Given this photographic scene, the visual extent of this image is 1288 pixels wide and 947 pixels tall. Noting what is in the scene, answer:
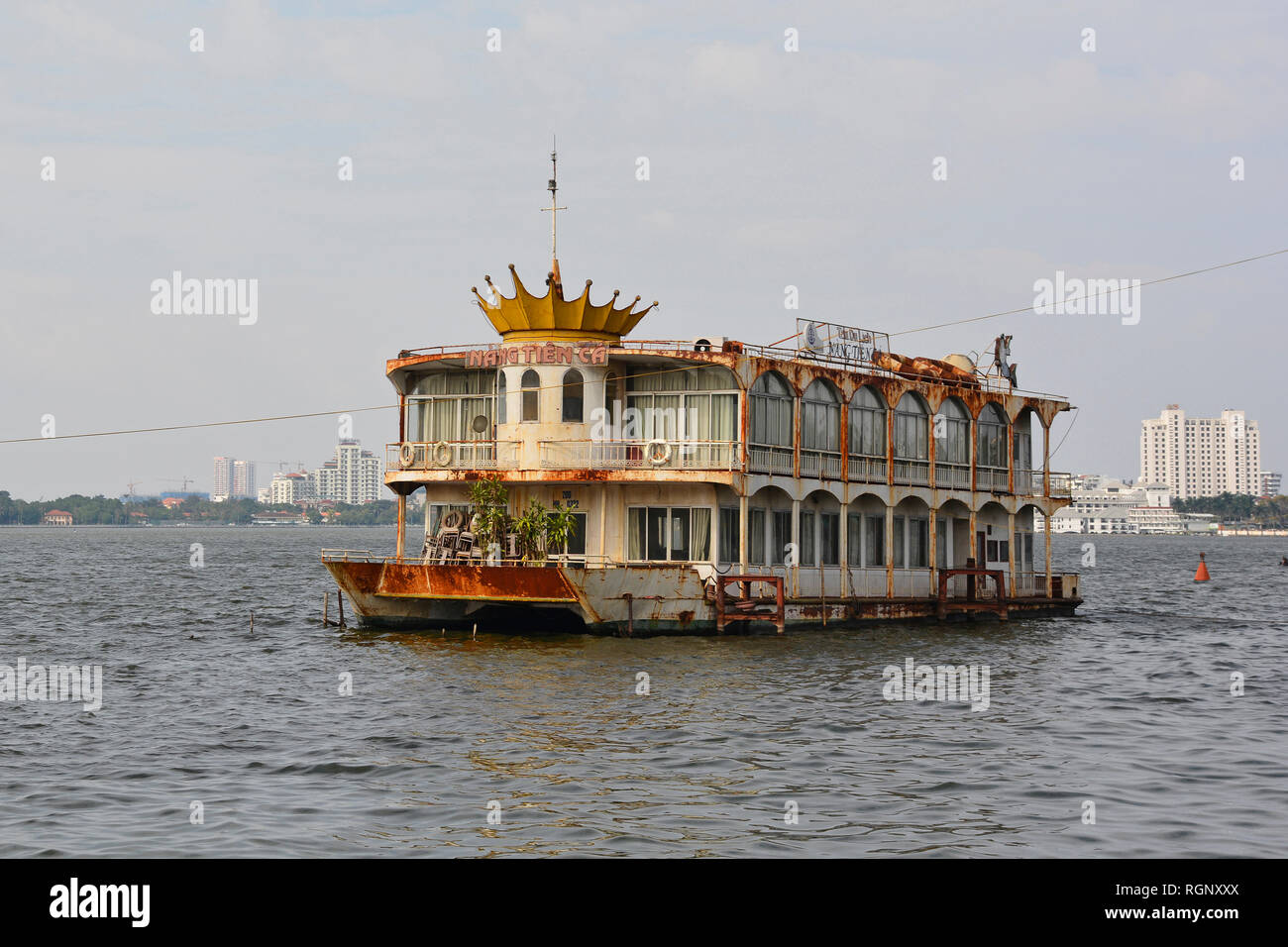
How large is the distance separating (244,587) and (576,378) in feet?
120

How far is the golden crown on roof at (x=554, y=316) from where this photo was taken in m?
40.2

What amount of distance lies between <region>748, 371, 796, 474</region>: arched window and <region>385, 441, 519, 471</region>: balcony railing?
693 centimetres

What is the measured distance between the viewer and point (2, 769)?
2016cm

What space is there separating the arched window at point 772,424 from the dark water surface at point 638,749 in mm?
5327

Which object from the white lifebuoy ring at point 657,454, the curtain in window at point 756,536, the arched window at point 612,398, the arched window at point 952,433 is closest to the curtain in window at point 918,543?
the arched window at point 952,433

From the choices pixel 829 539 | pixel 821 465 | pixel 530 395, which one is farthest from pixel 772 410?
pixel 530 395

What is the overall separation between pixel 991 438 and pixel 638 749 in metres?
31.3

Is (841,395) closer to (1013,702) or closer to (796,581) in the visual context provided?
(796,581)

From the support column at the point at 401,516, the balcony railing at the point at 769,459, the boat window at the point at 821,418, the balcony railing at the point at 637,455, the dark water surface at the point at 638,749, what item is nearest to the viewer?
the dark water surface at the point at 638,749

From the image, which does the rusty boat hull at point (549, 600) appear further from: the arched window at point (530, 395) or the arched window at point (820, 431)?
the arched window at point (530, 395)

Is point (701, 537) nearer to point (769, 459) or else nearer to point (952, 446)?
point (769, 459)

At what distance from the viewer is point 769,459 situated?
4019cm

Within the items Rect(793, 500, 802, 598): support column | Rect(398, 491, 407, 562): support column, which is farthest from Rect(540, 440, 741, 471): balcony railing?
Rect(398, 491, 407, 562): support column
